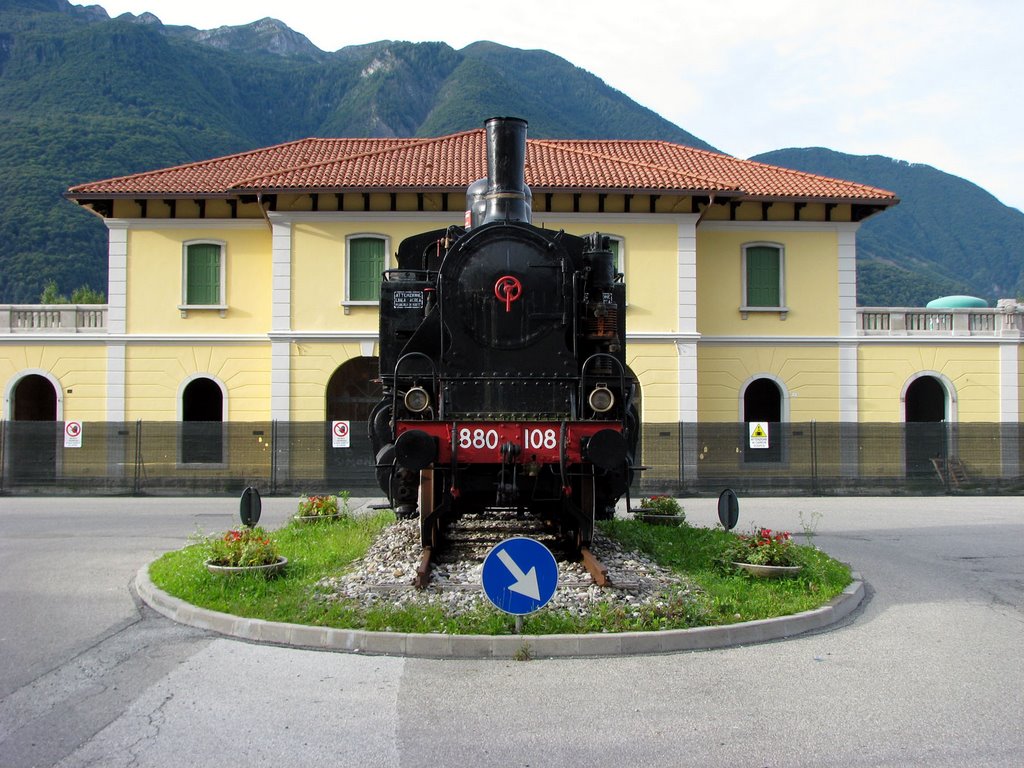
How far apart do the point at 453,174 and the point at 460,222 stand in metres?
1.35

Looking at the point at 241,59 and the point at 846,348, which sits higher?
the point at 241,59

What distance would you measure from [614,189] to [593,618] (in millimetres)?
18816

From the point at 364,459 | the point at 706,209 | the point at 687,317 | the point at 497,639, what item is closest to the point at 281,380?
the point at 364,459

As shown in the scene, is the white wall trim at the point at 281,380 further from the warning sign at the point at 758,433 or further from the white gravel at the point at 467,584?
the white gravel at the point at 467,584

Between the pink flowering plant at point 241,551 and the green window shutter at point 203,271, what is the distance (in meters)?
18.5

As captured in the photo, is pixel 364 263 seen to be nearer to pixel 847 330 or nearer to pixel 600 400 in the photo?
pixel 847 330

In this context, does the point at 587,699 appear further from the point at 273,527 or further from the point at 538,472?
the point at 273,527

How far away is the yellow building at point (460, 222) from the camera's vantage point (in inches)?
1010

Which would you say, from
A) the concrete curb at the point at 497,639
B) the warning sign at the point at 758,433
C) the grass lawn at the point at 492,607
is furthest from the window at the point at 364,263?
the concrete curb at the point at 497,639

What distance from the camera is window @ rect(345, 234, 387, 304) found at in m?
25.8

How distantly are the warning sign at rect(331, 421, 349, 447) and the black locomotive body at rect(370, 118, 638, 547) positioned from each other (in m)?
13.3

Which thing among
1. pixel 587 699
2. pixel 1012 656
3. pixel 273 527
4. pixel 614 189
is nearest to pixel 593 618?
pixel 587 699

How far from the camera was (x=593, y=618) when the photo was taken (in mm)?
7512

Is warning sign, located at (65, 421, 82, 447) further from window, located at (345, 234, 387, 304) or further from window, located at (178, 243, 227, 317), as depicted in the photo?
window, located at (345, 234, 387, 304)
